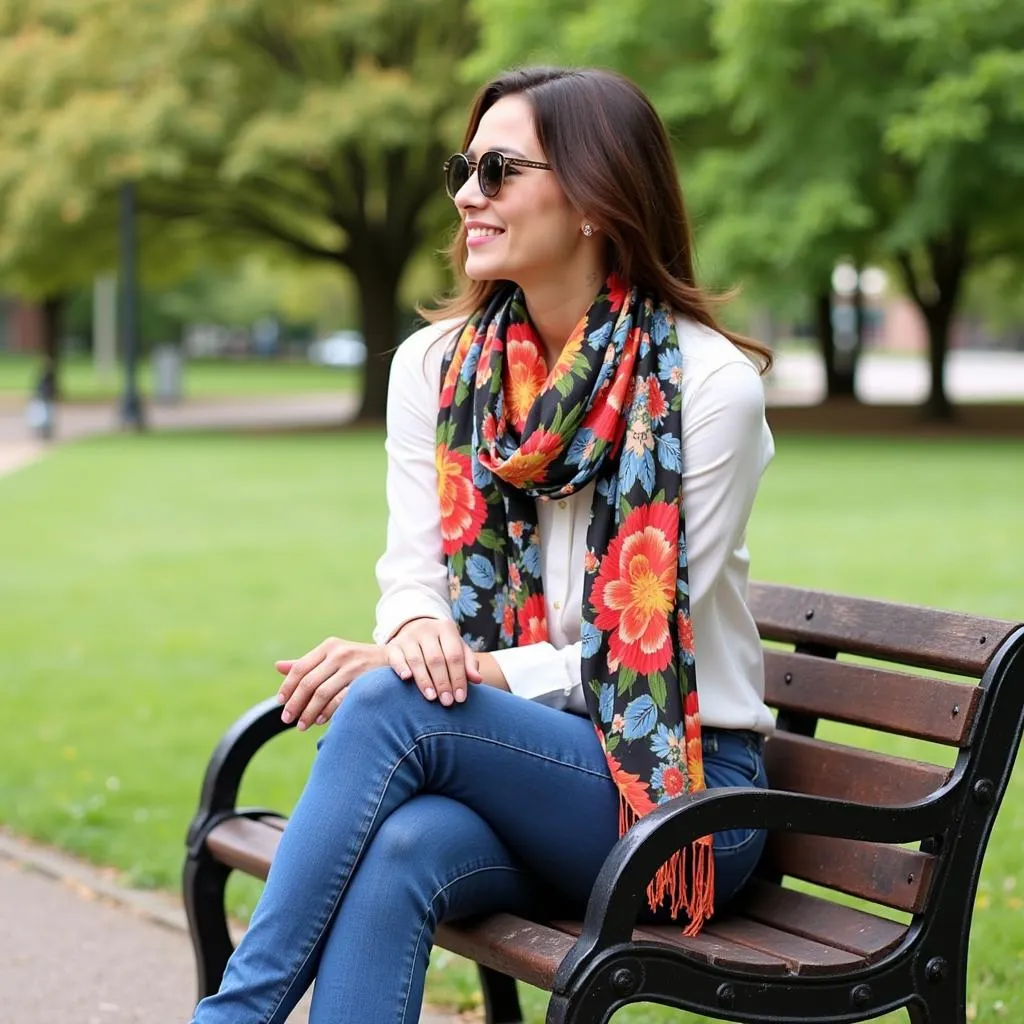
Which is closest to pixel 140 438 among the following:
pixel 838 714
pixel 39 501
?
pixel 39 501

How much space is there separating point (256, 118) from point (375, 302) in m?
4.11

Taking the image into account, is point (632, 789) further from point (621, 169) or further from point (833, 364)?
point (833, 364)

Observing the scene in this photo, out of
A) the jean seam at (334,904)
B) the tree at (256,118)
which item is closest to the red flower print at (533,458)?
the jean seam at (334,904)

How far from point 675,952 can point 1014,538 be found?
10.3m

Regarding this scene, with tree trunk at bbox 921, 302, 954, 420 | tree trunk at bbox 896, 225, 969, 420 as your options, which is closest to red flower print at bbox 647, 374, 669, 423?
tree trunk at bbox 896, 225, 969, 420

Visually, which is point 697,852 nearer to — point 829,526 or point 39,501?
point 829,526

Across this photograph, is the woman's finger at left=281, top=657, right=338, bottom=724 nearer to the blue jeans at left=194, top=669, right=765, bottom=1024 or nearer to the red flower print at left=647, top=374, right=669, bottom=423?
the blue jeans at left=194, top=669, right=765, bottom=1024

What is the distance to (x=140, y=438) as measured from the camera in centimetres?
2553

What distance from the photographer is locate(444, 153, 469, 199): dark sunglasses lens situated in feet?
10.4

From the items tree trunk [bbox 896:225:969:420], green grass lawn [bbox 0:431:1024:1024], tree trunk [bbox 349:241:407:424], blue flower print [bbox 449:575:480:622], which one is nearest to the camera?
blue flower print [bbox 449:575:480:622]

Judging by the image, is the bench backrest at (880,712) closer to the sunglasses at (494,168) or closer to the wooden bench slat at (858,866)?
the wooden bench slat at (858,866)

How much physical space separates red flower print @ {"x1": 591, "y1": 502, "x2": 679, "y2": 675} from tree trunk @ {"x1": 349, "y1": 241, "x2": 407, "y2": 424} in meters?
26.7

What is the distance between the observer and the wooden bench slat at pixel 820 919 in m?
2.76

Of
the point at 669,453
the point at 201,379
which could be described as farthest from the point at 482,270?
the point at 201,379
